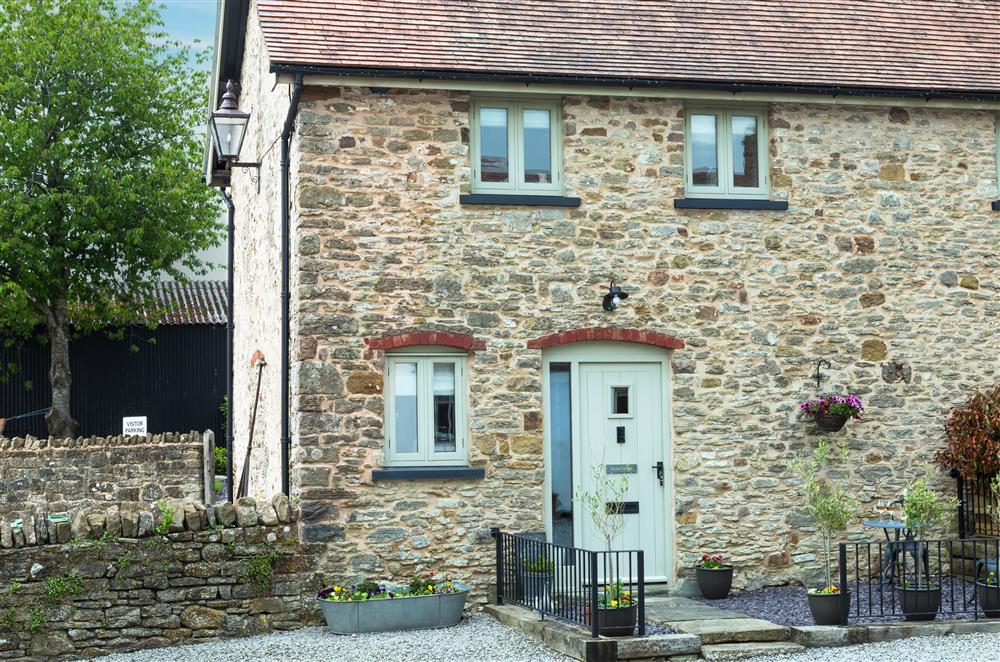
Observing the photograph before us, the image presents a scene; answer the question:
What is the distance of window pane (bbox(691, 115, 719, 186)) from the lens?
12.5 metres

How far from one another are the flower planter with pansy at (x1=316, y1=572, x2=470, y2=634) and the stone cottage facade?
416mm

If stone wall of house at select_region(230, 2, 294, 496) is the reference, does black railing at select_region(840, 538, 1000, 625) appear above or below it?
below

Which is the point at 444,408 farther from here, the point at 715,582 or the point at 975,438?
the point at 975,438

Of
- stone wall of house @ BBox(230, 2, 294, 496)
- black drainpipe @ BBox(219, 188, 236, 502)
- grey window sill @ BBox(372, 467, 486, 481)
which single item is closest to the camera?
grey window sill @ BBox(372, 467, 486, 481)

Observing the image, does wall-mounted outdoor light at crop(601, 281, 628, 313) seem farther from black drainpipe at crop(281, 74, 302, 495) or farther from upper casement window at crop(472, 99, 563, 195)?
black drainpipe at crop(281, 74, 302, 495)

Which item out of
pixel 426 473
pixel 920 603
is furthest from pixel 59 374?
pixel 920 603

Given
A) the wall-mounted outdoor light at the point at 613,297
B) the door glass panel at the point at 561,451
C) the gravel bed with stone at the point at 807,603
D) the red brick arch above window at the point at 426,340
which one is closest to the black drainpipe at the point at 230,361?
the red brick arch above window at the point at 426,340

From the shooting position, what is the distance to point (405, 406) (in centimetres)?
1176

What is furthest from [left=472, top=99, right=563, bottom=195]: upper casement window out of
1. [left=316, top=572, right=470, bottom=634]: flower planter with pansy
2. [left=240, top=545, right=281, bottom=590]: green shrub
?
[left=240, top=545, right=281, bottom=590]: green shrub

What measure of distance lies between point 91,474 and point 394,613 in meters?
8.12

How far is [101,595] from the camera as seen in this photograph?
1052 centimetres

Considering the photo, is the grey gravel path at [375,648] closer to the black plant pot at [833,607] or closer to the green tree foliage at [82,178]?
the black plant pot at [833,607]

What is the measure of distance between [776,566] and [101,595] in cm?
647

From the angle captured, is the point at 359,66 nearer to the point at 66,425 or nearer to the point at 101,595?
the point at 101,595
